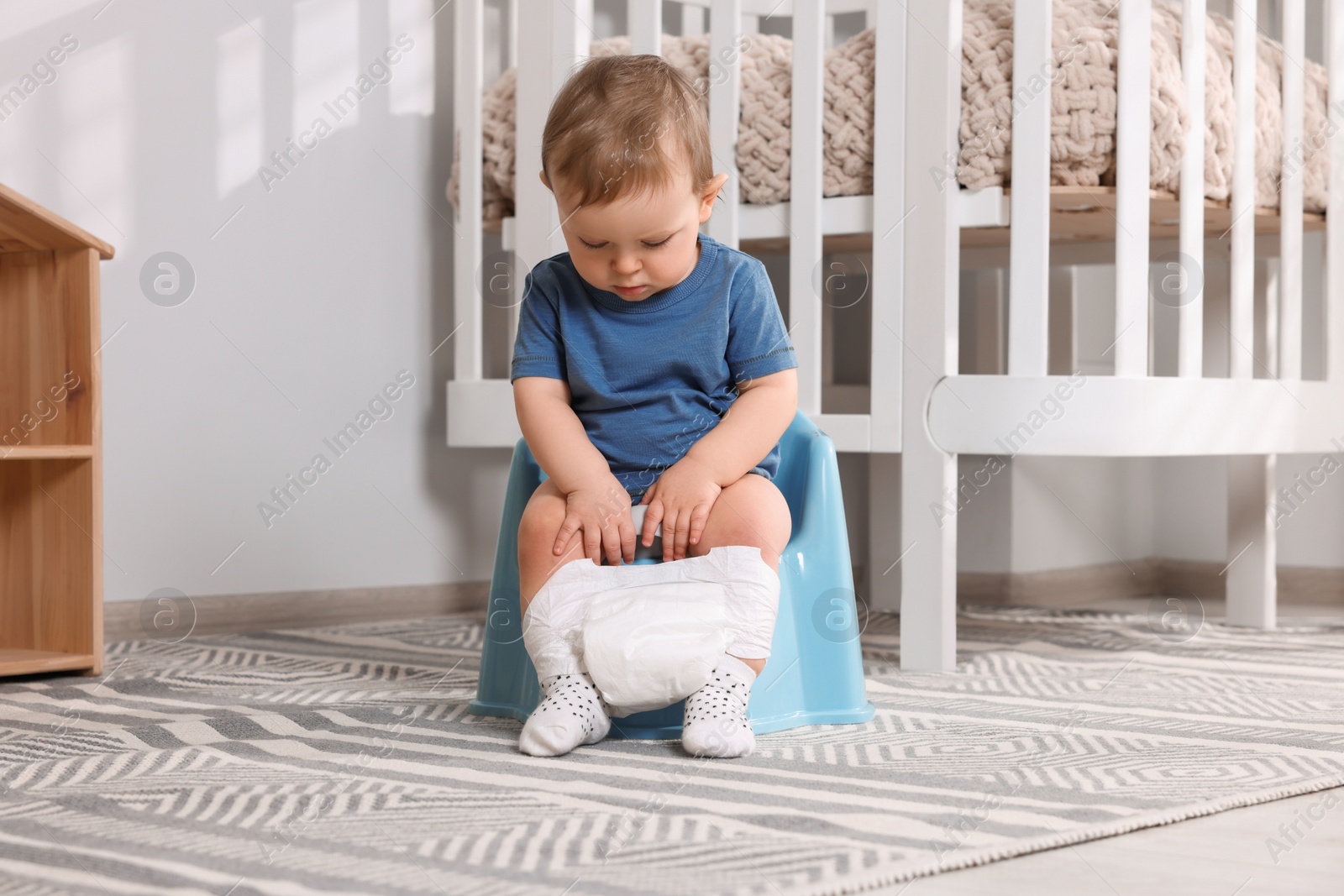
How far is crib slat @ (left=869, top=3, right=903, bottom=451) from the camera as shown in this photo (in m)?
1.32

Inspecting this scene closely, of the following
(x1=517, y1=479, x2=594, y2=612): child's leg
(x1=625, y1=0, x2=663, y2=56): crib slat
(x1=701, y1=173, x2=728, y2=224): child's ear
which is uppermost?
(x1=625, y1=0, x2=663, y2=56): crib slat

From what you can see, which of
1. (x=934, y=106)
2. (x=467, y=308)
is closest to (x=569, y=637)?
(x=934, y=106)

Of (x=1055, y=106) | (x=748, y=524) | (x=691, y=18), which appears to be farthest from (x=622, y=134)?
(x=691, y=18)

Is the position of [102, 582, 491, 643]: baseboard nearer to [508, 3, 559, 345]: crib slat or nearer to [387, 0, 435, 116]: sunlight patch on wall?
[508, 3, 559, 345]: crib slat

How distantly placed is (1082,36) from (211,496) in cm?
113

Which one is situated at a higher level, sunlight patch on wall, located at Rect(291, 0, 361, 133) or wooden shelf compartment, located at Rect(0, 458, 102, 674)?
sunlight patch on wall, located at Rect(291, 0, 361, 133)

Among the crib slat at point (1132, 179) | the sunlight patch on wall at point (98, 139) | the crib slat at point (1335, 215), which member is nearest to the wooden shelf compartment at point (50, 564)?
the sunlight patch on wall at point (98, 139)

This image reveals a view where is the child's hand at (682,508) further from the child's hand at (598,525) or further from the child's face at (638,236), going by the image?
the child's face at (638,236)

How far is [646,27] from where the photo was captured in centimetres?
145

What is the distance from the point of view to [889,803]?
768 millimetres

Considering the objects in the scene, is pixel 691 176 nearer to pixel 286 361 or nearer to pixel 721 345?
pixel 721 345

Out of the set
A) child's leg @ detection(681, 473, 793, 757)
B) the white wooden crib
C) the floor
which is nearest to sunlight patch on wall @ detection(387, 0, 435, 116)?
the white wooden crib

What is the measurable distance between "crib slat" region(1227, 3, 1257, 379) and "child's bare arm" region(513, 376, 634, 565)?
30.8 inches

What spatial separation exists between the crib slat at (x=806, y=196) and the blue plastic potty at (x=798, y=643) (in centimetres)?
26
